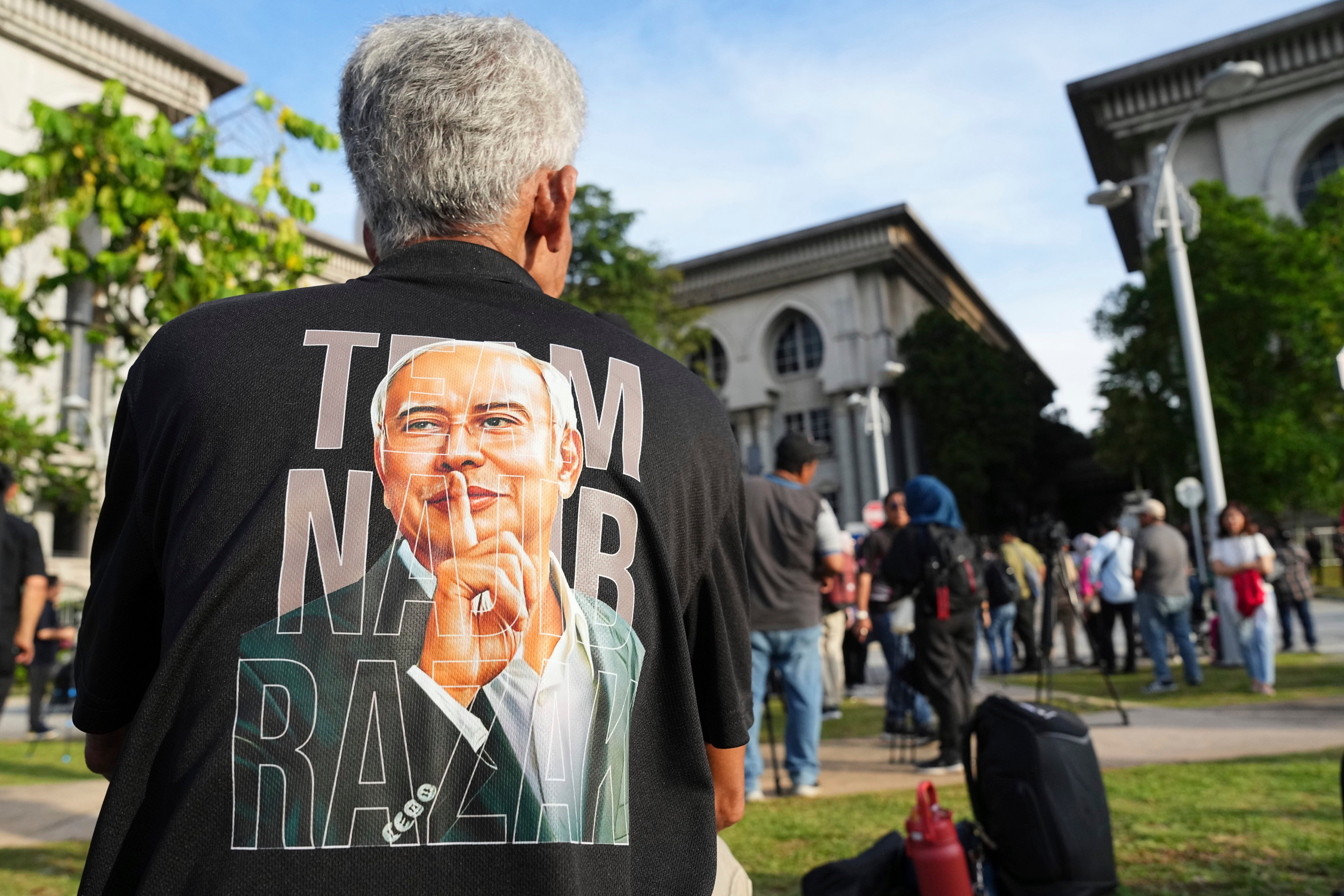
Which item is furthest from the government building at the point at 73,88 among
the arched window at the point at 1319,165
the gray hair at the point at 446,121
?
the arched window at the point at 1319,165

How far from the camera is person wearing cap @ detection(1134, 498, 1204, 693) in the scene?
10.4 m

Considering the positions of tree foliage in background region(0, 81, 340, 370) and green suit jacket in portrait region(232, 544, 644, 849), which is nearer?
green suit jacket in portrait region(232, 544, 644, 849)

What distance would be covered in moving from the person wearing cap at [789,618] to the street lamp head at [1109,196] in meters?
11.5

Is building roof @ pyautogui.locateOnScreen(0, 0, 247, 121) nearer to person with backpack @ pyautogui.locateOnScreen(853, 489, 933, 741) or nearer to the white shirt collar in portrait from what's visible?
person with backpack @ pyautogui.locateOnScreen(853, 489, 933, 741)

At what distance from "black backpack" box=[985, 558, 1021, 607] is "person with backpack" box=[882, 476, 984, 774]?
5531mm

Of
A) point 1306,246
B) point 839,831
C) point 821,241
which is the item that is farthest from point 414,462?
point 821,241

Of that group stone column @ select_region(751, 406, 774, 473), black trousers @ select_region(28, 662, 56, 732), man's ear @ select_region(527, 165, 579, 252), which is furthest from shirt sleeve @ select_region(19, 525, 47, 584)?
stone column @ select_region(751, 406, 774, 473)

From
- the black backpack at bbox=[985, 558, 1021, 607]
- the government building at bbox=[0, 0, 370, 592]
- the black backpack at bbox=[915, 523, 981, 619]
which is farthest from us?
the government building at bbox=[0, 0, 370, 592]

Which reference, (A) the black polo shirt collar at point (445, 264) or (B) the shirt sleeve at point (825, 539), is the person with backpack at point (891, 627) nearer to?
(B) the shirt sleeve at point (825, 539)

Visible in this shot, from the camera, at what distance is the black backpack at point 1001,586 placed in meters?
12.1

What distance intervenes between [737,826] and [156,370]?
15.1 feet

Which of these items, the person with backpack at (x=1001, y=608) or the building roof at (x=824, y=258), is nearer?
the person with backpack at (x=1001, y=608)

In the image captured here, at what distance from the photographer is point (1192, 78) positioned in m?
34.2

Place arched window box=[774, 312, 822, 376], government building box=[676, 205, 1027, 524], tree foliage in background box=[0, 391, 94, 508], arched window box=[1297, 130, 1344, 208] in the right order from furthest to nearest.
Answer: arched window box=[774, 312, 822, 376] → government building box=[676, 205, 1027, 524] → arched window box=[1297, 130, 1344, 208] → tree foliage in background box=[0, 391, 94, 508]
